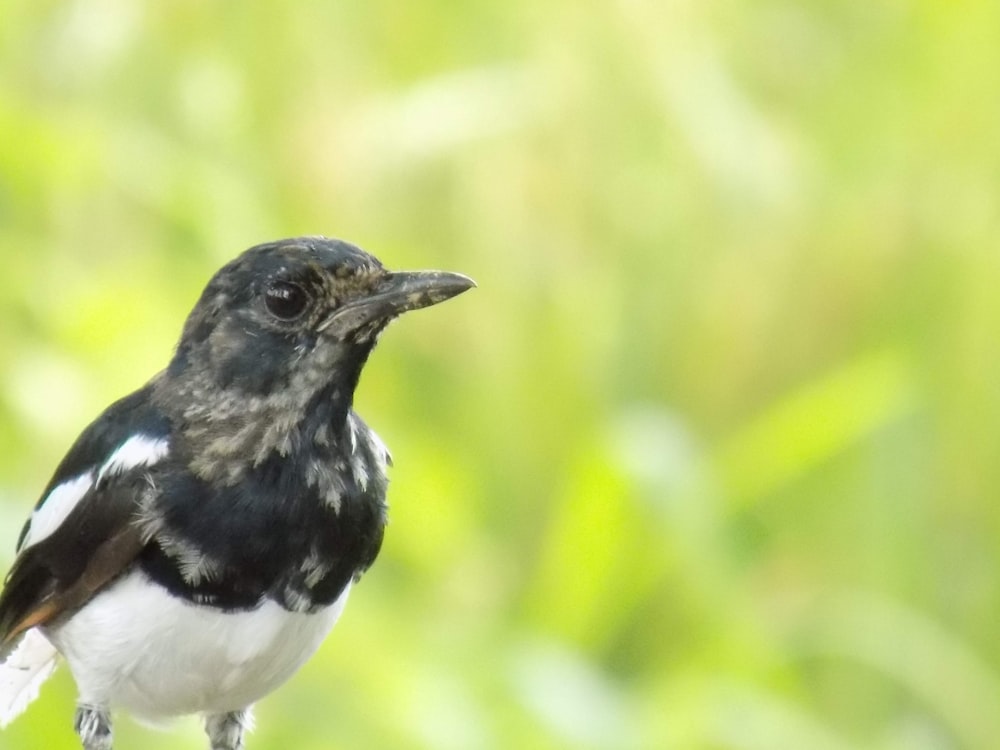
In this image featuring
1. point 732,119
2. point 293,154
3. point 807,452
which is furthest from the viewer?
point 732,119

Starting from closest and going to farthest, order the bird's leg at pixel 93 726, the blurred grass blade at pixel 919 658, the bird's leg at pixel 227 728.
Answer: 1. the bird's leg at pixel 93 726
2. the bird's leg at pixel 227 728
3. the blurred grass blade at pixel 919 658

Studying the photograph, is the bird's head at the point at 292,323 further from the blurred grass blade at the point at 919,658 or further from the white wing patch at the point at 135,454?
the blurred grass blade at the point at 919,658

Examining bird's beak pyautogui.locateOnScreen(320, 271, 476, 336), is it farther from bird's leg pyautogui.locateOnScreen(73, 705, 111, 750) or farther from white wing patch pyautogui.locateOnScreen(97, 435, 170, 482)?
bird's leg pyautogui.locateOnScreen(73, 705, 111, 750)

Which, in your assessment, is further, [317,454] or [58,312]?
[58,312]

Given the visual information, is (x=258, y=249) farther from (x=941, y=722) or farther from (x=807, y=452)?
(x=941, y=722)

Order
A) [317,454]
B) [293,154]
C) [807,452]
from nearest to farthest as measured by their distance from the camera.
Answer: [317,454]
[807,452]
[293,154]

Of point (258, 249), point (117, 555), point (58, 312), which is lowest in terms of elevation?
point (117, 555)

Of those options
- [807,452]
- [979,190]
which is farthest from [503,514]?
[979,190]

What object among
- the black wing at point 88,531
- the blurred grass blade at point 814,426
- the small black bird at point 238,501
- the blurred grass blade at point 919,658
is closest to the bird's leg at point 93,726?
the small black bird at point 238,501
